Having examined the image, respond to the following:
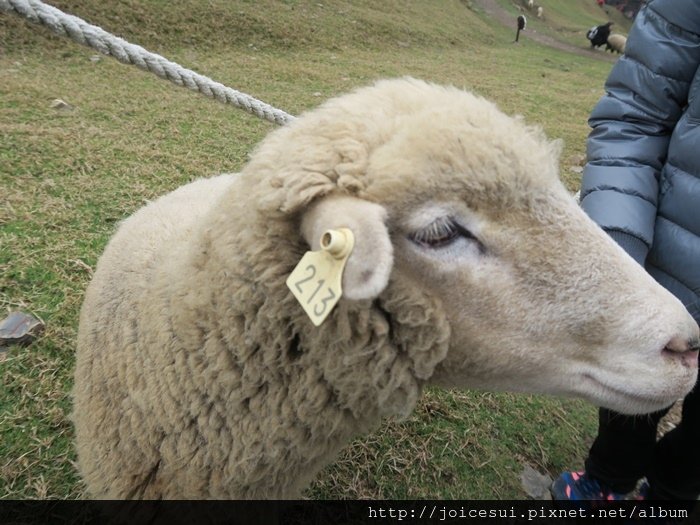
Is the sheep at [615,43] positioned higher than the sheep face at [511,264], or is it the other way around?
the sheep face at [511,264]

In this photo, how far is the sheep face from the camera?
119 cm

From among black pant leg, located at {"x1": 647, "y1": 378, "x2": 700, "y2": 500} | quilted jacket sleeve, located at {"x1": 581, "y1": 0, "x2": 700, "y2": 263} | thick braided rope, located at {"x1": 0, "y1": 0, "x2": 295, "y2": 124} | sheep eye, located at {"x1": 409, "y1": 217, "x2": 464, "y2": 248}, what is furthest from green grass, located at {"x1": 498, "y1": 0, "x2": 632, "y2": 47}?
sheep eye, located at {"x1": 409, "y1": 217, "x2": 464, "y2": 248}

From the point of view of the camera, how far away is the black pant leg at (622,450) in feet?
6.68

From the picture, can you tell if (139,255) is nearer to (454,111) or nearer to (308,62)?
(454,111)

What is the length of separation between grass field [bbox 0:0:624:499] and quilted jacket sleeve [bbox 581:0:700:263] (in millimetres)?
1534

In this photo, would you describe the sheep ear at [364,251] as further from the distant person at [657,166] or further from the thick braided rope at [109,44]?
the distant person at [657,166]

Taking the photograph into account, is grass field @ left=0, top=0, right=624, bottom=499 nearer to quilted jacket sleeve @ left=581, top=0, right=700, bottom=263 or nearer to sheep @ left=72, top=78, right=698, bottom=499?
sheep @ left=72, top=78, right=698, bottom=499

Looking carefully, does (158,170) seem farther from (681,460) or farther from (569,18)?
(569,18)

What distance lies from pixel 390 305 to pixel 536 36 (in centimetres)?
2540

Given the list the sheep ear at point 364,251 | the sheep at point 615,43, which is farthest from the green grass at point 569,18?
the sheep ear at point 364,251

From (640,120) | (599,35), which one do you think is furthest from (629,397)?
(599,35)

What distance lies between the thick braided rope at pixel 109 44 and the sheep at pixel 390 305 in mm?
736

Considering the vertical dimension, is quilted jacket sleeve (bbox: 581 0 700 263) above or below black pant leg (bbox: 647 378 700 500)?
above
